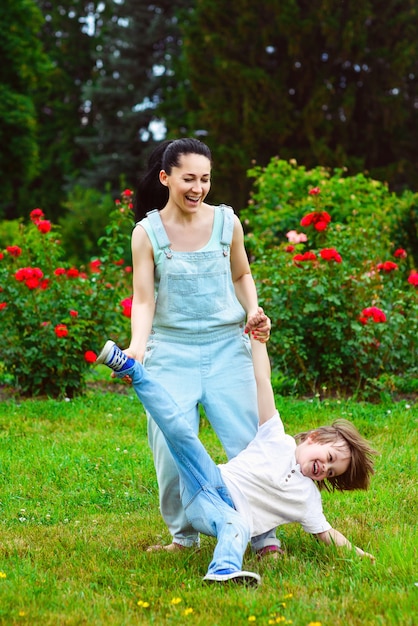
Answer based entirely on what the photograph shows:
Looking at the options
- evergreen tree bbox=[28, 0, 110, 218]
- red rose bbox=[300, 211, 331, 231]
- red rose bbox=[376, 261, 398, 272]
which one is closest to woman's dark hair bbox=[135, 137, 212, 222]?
red rose bbox=[300, 211, 331, 231]

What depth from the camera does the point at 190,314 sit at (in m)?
3.44

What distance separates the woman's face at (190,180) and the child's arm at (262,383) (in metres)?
0.59

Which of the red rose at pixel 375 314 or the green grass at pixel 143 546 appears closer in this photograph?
the green grass at pixel 143 546

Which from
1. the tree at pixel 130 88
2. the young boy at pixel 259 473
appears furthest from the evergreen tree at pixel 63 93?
the young boy at pixel 259 473

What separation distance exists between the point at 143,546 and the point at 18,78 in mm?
20241

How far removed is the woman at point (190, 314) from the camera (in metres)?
3.40

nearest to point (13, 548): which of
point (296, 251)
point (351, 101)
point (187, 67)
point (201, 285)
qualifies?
point (201, 285)

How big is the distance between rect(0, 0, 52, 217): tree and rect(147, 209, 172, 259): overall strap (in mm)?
18398

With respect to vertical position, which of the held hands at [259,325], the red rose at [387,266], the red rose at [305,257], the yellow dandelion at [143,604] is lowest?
the yellow dandelion at [143,604]

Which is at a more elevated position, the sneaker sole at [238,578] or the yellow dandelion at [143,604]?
the sneaker sole at [238,578]

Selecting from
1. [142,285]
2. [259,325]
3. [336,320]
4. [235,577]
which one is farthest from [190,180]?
[336,320]

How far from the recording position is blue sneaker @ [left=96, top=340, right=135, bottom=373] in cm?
288

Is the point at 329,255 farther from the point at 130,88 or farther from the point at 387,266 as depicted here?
the point at 130,88

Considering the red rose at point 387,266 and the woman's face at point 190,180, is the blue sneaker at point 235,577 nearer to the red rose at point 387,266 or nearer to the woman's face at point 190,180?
the woman's face at point 190,180
